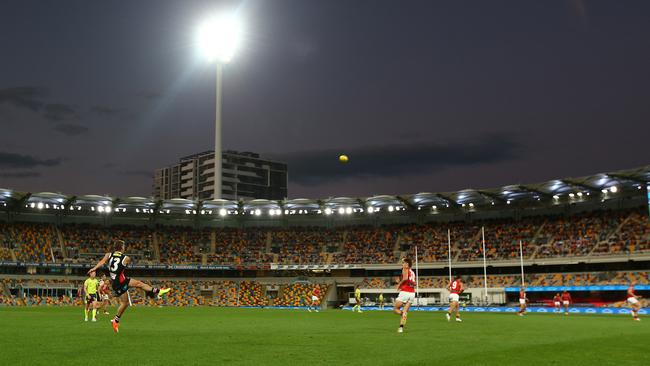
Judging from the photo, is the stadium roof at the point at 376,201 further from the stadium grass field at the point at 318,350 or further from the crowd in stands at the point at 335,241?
the stadium grass field at the point at 318,350

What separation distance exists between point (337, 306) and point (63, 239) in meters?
38.6

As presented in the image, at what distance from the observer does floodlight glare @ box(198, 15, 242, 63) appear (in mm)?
69750

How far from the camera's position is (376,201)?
3219 inches

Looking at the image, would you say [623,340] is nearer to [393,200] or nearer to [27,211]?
[393,200]

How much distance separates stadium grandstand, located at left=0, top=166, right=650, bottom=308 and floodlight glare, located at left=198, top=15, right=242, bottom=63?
23394mm

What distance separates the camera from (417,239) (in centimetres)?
8462

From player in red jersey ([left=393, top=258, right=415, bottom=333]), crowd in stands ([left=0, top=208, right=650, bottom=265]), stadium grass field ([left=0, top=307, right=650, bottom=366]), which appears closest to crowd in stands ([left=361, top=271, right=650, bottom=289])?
crowd in stands ([left=0, top=208, right=650, bottom=265])

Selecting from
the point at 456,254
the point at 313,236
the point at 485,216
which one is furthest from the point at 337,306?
the point at 485,216

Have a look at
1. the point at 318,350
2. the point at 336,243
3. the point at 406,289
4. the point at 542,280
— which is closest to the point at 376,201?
the point at 336,243

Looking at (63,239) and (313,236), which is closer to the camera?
(63,239)

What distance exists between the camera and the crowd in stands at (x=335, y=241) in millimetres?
70500

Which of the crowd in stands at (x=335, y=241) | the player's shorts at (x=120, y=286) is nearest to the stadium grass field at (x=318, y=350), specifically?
the player's shorts at (x=120, y=286)

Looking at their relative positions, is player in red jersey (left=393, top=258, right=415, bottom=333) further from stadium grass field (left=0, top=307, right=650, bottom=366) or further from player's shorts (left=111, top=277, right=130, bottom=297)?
player's shorts (left=111, top=277, right=130, bottom=297)

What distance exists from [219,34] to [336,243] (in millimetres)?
35275
